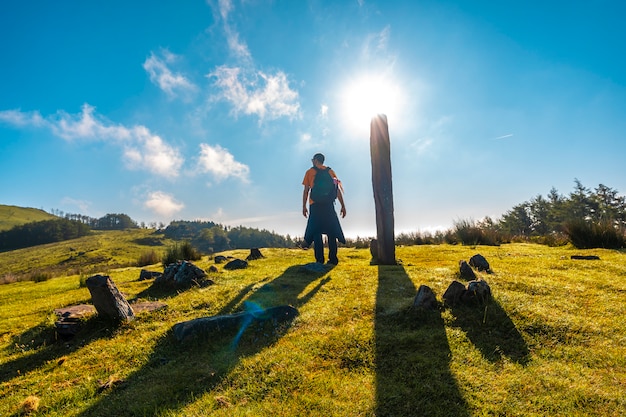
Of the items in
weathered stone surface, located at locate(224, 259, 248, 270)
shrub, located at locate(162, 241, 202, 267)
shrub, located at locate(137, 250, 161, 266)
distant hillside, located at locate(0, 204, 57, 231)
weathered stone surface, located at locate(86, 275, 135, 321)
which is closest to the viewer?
weathered stone surface, located at locate(86, 275, 135, 321)

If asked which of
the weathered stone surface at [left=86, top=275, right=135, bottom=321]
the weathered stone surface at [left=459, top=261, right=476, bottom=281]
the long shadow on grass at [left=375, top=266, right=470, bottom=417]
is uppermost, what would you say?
the weathered stone surface at [left=459, top=261, right=476, bottom=281]

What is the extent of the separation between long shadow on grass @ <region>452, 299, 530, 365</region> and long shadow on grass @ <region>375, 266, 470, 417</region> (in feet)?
1.07

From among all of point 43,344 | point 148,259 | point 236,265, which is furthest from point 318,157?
point 148,259

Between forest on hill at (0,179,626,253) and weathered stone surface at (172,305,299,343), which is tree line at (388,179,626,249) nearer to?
forest on hill at (0,179,626,253)

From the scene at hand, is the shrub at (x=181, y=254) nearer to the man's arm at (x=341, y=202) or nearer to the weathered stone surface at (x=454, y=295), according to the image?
the man's arm at (x=341, y=202)

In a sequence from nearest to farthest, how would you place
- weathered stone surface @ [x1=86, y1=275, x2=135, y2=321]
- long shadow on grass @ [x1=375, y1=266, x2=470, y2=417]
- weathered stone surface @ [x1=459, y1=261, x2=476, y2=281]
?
long shadow on grass @ [x1=375, y1=266, x2=470, y2=417] < weathered stone surface @ [x1=86, y1=275, x2=135, y2=321] < weathered stone surface @ [x1=459, y1=261, x2=476, y2=281]

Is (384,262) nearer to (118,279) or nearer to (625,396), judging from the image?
(625,396)

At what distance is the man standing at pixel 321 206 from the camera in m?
9.02

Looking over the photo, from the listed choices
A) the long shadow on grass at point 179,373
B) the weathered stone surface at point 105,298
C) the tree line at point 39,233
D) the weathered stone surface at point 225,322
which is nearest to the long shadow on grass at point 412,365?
the long shadow on grass at point 179,373

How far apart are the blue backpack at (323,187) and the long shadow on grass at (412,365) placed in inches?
184

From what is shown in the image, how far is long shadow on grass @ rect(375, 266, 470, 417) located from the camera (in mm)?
2438

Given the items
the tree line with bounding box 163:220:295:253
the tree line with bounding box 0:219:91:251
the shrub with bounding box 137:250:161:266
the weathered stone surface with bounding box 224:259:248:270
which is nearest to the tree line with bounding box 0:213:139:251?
the tree line with bounding box 0:219:91:251

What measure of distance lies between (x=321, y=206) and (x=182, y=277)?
4.39 metres

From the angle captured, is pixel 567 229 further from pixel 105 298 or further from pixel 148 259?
pixel 148 259
